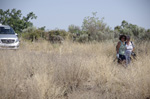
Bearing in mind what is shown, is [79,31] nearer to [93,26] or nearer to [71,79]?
[93,26]

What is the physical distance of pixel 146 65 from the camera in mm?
6207

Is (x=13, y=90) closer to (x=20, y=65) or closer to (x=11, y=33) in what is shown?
(x=20, y=65)

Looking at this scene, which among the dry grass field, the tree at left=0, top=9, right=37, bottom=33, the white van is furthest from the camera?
the tree at left=0, top=9, right=37, bottom=33

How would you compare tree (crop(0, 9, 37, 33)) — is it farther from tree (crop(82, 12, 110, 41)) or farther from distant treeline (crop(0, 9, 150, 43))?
tree (crop(82, 12, 110, 41))

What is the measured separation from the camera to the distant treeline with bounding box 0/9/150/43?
2061cm

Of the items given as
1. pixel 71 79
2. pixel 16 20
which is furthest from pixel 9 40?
pixel 16 20

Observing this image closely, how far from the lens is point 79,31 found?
26219 mm

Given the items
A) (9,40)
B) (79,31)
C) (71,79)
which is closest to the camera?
(71,79)

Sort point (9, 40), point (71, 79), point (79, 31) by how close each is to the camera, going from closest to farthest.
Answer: point (71, 79) < point (9, 40) < point (79, 31)

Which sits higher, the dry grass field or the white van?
the white van

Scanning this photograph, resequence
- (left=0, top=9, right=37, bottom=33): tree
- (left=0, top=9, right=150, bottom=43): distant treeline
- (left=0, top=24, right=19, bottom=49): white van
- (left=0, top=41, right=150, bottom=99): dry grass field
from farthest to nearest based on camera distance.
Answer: (left=0, top=9, right=37, bottom=33): tree, (left=0, top=9, right=150, bottom=43): distant treeline, (left=0, top=24, right=19, bottom=49): white van, (left=0, top=41, right=150, bottom=99): dry grass field

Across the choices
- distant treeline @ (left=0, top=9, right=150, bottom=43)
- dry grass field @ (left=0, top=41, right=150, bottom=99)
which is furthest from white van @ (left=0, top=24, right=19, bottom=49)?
dry grass field @ (left=0, top=41, right=150, bottom=99)

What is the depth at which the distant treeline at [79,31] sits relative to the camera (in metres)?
20.6

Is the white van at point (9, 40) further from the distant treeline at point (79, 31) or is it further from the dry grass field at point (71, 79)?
the dry grass field at point (71, 79)
